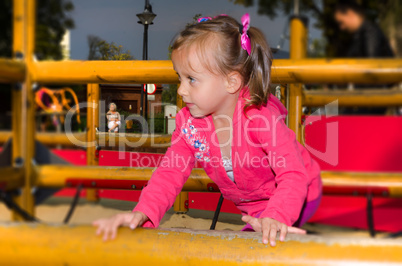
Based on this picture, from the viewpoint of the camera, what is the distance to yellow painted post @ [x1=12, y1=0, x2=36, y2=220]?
73cm

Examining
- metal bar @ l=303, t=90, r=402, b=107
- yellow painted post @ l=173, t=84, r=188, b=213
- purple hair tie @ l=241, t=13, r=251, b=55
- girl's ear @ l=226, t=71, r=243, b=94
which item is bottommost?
yellow painted post @ l=173, t=84, r=188, b=213

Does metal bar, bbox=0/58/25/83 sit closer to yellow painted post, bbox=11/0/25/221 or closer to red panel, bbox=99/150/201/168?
yellow painted post, bbox=11/0/25/221

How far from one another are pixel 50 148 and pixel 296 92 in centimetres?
53

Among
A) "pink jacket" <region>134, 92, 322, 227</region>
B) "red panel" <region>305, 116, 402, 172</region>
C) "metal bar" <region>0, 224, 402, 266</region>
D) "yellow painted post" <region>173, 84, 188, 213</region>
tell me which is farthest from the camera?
"red panel" <region>305, 116, 402, 172</region>

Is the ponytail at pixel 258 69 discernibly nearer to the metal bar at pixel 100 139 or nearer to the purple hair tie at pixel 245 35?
the purple hair tie at pixel 245 35

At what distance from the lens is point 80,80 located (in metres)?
0.80

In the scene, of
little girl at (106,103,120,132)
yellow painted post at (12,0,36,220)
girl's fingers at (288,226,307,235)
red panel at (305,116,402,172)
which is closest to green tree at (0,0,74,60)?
yellow painted post at (12,0,36,220)

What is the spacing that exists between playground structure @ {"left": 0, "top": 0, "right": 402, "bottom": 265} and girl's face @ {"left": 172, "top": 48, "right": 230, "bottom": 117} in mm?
69

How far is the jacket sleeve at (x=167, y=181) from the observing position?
0.71 metres

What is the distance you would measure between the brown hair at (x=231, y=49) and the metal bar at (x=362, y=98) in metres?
0.18

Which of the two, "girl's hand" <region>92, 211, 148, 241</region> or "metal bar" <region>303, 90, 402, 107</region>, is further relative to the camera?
"metal bar" <region>303, 90, 402, 107</region>

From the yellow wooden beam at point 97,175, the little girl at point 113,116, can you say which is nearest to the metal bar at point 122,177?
the yellow wooden beam at point 97,175

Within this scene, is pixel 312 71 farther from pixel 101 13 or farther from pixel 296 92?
pixel 101 13

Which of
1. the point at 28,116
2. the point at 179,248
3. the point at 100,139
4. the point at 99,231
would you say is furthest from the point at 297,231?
the point at 28,116
